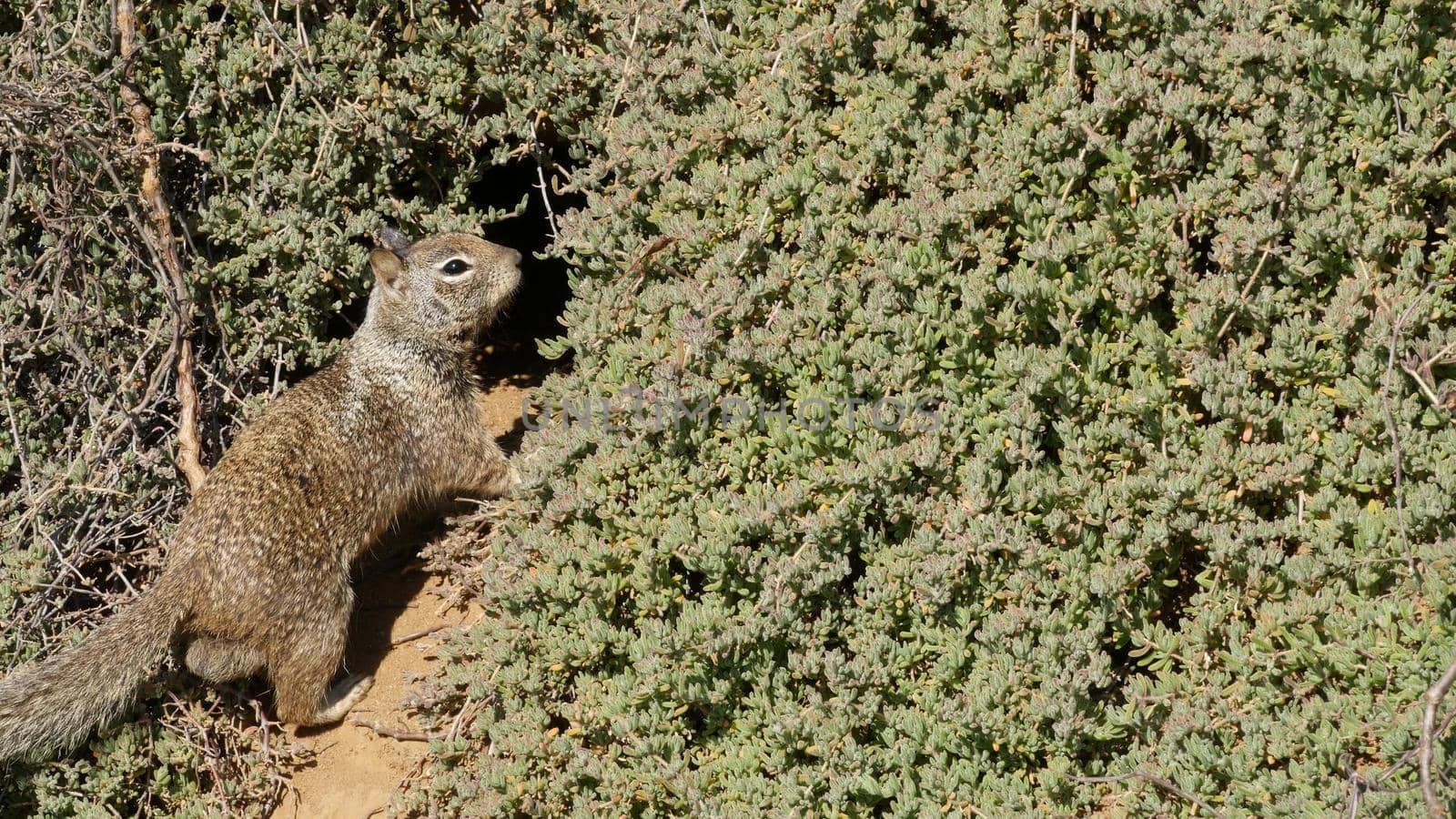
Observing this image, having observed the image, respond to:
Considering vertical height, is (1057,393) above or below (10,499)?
above

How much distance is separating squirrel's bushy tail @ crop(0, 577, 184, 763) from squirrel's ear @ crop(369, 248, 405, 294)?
5.40ft

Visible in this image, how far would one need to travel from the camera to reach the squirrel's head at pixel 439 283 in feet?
18.7

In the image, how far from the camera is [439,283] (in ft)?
19.0

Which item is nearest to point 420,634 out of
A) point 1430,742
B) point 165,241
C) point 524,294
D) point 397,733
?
point 397,733

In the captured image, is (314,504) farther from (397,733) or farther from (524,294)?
(524,294)

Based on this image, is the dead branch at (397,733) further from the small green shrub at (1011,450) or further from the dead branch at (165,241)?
the dead branch at (165,241)

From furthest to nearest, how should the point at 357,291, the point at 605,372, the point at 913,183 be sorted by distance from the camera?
the point at 357,291, the point at 605,372, the point at 913,183

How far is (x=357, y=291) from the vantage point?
590 centimetres

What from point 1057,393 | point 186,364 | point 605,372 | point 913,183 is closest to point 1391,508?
point 1057,393

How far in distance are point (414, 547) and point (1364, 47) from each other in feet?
14.8

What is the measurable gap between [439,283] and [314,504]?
1.22 metres

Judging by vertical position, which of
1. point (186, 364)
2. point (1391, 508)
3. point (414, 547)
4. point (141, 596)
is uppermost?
point (1391, 508)

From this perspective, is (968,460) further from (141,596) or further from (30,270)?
(30,270)

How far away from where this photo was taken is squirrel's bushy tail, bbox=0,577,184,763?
458 cm
